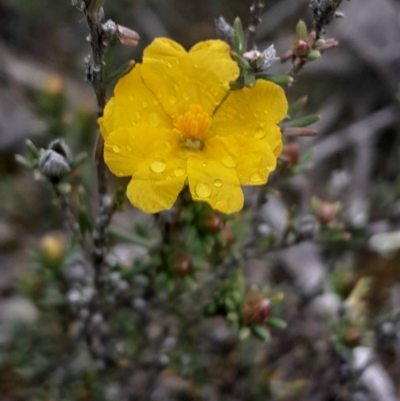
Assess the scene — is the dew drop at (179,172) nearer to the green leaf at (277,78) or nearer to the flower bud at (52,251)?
the green leaf at (277,78)

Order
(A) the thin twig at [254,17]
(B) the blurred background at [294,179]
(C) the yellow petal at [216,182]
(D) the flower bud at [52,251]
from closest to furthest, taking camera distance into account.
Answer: (C) the yellow petal at [216,182] → (A) the thin twig at [254,17] → (D) the flower bud at [52,251] → (B) the blurred background at [294,179]

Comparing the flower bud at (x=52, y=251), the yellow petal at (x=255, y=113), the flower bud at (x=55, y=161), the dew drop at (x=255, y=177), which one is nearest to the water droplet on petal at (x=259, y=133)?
the yellow petal at (x=255, y=113)

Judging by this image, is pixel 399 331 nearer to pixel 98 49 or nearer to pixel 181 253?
pixel 181 253

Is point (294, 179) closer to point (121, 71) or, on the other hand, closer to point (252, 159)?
point (252, 159)

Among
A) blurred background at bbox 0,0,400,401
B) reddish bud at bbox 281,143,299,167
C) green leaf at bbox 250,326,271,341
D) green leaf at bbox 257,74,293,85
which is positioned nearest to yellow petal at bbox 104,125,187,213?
green leaf at bbox 257,74,293,85

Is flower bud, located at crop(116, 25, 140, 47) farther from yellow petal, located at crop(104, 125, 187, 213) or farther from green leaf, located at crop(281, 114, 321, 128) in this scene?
green leaf, located at crop(281, 114, 321, 128)
